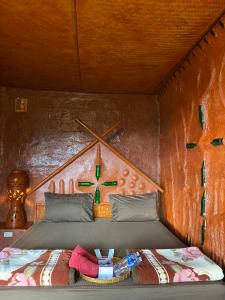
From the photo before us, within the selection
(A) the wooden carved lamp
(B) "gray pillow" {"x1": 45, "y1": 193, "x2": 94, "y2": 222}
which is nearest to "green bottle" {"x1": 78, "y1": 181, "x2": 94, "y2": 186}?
(B) "gray pillow" {"x1": 45, "y1": 193, "x2": 94, "y2": 222}

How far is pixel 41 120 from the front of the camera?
3840 millimetres

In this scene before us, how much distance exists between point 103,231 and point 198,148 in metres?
1.29

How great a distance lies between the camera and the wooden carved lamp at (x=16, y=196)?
11.1 ft

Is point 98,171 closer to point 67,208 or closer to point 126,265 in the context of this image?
point 67,208

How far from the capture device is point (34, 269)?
65.5 inches

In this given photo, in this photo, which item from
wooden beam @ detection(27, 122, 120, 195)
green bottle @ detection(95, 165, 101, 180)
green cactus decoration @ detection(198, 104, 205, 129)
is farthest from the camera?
green bottle @ detection(95, 165, 101, 180)

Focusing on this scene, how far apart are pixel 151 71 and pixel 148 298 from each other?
229cm

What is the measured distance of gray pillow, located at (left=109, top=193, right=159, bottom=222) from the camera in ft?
11.1

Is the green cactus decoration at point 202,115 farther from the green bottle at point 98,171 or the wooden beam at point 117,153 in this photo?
the green bottle at point 98,171

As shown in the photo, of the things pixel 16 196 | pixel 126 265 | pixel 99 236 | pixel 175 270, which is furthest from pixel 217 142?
pixel 16 196

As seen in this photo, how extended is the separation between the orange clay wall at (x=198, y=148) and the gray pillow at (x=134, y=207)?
0.69ft

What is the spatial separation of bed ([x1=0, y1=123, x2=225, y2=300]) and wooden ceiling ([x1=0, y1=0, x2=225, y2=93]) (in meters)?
1.12

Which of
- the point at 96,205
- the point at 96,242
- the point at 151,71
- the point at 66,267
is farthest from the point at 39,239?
the point at 151,71

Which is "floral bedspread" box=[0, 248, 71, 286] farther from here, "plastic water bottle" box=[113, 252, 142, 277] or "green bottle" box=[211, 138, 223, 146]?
"green bottle" box=[211, 138, 223, 146]
